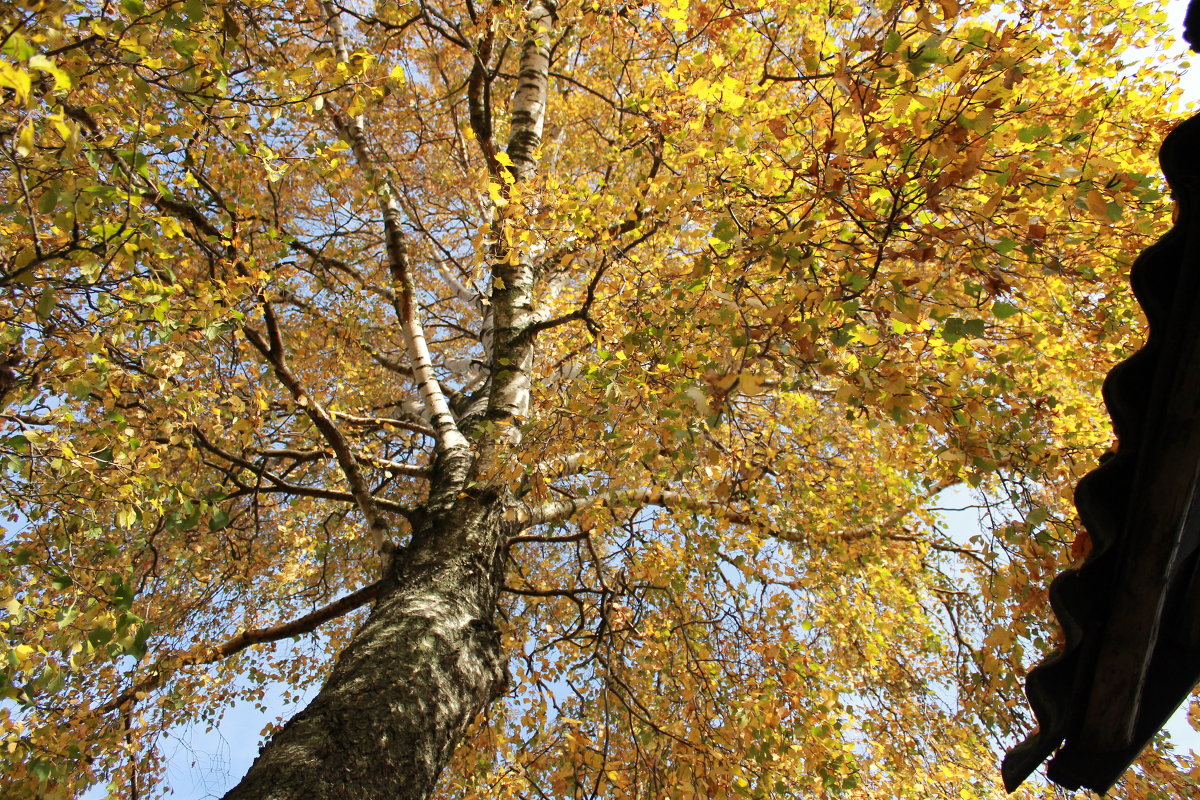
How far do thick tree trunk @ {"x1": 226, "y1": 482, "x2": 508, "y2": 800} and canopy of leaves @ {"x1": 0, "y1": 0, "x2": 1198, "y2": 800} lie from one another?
50 cm

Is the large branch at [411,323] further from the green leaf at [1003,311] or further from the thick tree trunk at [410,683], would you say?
the green leaf at [1003,311]

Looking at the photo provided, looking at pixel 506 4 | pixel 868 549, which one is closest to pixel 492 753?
pixel 868 549

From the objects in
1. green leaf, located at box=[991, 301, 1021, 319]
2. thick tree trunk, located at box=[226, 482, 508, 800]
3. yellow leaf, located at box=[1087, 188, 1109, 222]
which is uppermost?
yellow leaf, located at box=[1087, 188, 1109, 222]

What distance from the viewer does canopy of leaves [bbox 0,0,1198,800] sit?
2152 millimetres

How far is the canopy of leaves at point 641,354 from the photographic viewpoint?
2.15 m

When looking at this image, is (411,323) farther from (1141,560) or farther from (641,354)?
(1141,560)

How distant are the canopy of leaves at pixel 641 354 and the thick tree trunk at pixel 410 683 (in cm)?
50

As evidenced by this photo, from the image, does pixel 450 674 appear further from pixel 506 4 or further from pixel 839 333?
pixel 506 4

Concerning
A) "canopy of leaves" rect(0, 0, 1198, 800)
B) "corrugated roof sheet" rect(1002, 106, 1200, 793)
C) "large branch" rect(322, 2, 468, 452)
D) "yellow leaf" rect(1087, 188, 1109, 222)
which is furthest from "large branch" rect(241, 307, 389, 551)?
"yellow leaf" rect(1087, 188, 1109, 222)

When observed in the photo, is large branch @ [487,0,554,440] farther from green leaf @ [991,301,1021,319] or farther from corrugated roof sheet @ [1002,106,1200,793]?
corrugated roof sheet @ [1002,106,1200,793]

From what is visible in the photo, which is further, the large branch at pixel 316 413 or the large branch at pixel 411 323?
the large branch at pixel 411 323

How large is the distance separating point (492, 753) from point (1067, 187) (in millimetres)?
4876

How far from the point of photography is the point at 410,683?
251 centimetres

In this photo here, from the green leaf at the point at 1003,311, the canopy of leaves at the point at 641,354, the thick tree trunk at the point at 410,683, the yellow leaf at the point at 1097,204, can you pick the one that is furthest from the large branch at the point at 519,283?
the yellow leaf at the point at 1097,204
